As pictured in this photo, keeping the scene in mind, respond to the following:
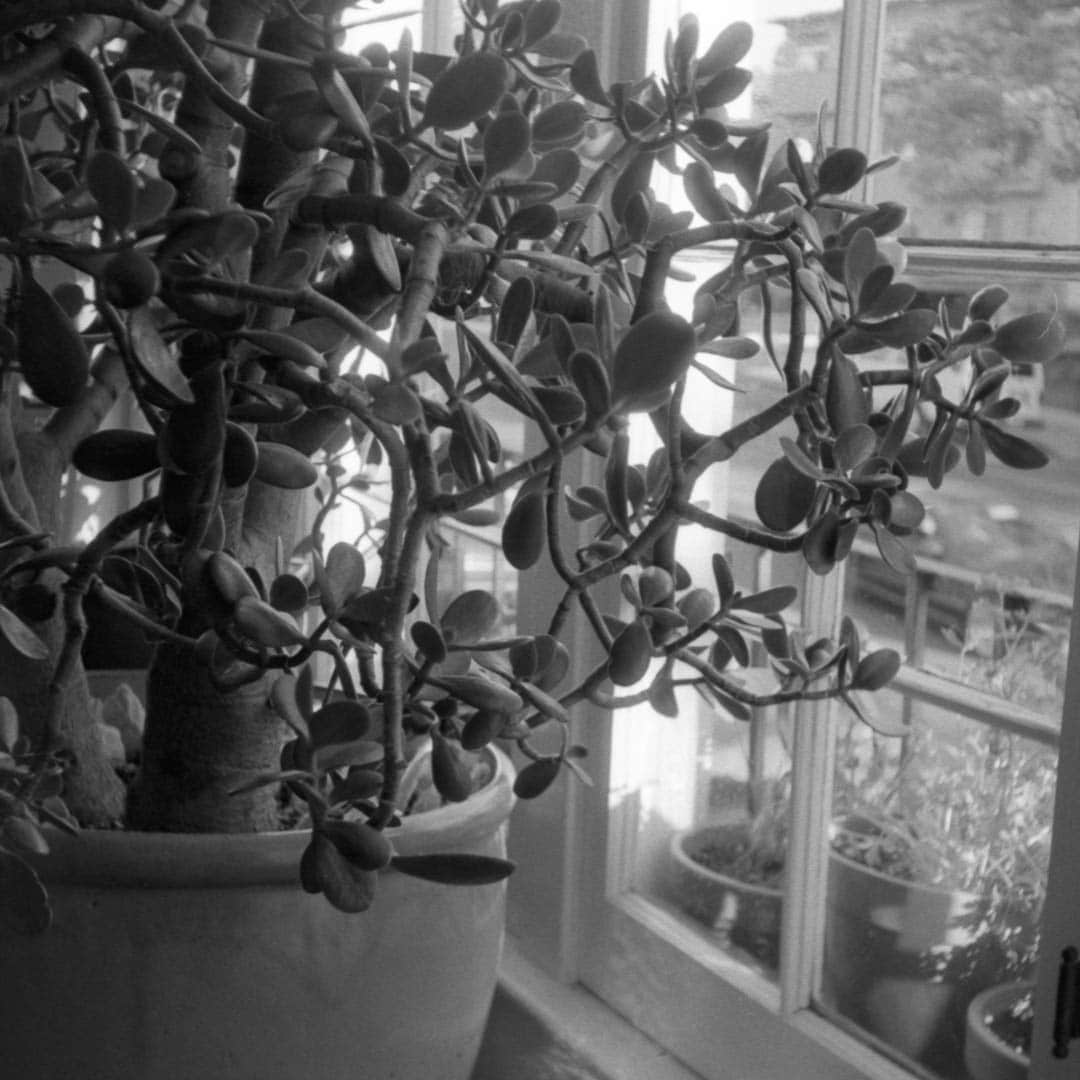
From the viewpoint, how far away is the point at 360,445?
873 mm

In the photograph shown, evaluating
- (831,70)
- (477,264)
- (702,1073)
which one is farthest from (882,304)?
(702,1073)

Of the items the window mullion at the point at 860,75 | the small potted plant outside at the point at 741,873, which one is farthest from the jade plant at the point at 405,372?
the small potted plant outside at the point at 741,873

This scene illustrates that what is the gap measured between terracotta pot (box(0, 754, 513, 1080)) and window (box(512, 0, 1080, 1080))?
345mm

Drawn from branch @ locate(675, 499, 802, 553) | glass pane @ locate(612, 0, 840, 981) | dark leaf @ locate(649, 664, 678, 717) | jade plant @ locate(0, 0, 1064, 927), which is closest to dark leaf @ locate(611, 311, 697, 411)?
jade plant @ locate(0, 0, 1064, 927)

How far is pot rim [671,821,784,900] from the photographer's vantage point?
1.15 m

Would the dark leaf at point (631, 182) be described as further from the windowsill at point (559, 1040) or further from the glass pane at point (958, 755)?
the windowsill at point (559, 1040)

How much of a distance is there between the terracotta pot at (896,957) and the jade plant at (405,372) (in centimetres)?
35

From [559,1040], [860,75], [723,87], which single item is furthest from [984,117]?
[559,1040]

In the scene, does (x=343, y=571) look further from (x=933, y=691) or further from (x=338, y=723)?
(x=933, y=691)

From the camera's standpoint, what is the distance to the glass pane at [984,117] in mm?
849

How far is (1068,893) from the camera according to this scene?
2.65 feet

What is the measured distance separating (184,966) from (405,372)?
39 cm

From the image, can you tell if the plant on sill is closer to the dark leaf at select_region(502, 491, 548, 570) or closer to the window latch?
the window latch

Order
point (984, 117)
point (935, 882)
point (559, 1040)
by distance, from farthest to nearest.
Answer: point (559, 1040)
point (935, 882)
point (984, 117)
